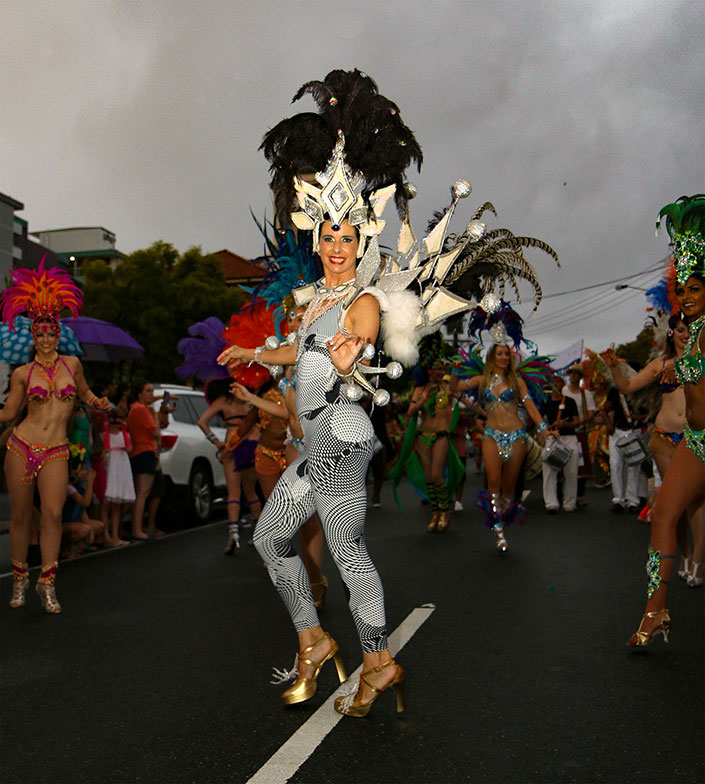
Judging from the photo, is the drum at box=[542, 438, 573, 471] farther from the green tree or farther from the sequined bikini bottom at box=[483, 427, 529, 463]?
the green tree

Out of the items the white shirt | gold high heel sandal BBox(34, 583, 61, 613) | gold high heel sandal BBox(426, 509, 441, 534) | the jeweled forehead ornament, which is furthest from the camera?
the white shirt

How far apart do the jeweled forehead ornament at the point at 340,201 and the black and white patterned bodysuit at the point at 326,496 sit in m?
0.45

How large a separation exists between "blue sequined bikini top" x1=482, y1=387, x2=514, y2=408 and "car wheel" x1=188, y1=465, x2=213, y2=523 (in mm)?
4915

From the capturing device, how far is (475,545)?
29.7 feet

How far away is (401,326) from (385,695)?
6.32 feet

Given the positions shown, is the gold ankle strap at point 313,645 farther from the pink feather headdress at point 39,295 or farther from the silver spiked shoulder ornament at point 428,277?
the pink feather headdress at point 39,295

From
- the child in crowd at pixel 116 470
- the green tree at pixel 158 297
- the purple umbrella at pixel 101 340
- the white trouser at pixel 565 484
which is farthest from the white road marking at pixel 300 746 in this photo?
the green tree at pixel 158 297

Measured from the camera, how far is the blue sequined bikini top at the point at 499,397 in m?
8.73

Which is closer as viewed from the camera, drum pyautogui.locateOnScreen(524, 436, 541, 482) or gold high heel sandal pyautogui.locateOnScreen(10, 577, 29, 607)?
gold high heel sandal pyautogui.locateOnScreen(10, 577, 29, 607)

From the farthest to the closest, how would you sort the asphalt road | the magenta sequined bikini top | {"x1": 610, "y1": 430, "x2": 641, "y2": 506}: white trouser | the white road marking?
{"x1": 610, "y1": 430, "x2": 641, "y2": 506}: white trouser, the magenta sequined bikini top, the asphalt road, the white road marking

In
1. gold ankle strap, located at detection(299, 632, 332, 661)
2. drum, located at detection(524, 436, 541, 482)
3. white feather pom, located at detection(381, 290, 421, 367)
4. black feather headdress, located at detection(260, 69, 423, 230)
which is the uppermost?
black feather headdress, located at detection(260, 69, 423, 230)

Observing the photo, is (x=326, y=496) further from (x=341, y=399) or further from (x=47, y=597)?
(x=47, y=597)

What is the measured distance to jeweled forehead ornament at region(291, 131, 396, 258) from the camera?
4164 mm

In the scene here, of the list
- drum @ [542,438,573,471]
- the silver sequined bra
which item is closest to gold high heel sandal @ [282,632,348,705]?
the silver sequined bra
